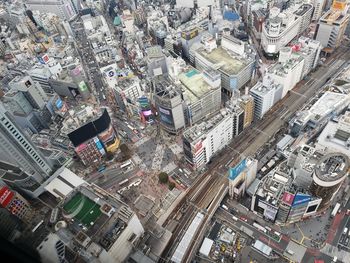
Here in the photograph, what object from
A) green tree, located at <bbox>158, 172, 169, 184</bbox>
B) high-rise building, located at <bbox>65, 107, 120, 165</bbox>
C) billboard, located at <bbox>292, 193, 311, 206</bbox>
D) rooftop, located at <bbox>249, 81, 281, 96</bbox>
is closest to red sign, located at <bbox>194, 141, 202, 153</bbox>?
green tree, located at <bbox>158, 172, 169, 184</bbox>

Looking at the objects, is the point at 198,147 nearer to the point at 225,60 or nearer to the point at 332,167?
the point at 332,167

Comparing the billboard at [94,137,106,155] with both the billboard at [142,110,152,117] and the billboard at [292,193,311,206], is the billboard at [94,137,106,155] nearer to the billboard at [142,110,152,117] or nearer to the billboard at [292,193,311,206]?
the billboard at [142,110,152,117]

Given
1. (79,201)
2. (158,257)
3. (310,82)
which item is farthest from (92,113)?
(310,82)

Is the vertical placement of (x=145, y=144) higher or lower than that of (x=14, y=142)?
lower

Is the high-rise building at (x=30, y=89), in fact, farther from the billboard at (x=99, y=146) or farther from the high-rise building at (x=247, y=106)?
the high-rise building at (x=247, y=106)

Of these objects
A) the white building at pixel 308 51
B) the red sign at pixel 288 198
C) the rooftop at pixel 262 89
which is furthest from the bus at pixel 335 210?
the white building at pixel 308 51

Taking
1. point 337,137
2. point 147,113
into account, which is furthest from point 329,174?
point 147,113

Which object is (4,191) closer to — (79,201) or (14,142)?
(14,142)
